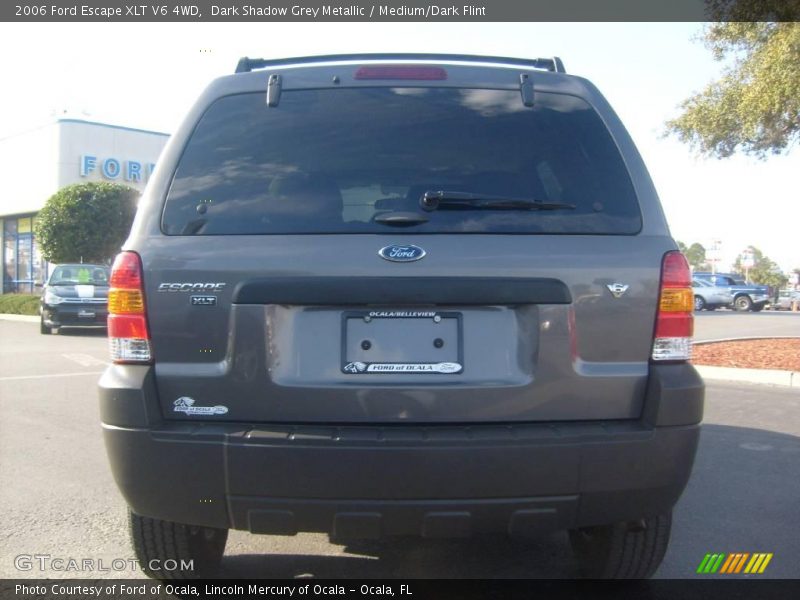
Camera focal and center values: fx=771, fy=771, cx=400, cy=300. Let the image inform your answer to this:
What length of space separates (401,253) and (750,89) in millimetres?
10260

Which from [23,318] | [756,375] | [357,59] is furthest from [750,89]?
[23,318]

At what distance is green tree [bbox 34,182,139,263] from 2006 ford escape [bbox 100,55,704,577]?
28.6 meters

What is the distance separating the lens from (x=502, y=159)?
2.88 m

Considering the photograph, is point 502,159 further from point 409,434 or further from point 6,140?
point 6,140

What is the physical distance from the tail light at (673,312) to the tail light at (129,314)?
1810mm

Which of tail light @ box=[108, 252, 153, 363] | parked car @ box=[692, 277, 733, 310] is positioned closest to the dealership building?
parked car @ box=[692, 277, 733, 310]

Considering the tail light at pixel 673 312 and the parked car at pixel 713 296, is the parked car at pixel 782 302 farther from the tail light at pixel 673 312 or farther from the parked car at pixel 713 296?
the tail light at pixel 673 312

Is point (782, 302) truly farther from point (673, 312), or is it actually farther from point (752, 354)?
point (673, 312)

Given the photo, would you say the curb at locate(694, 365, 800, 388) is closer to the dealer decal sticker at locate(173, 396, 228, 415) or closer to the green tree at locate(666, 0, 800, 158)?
the green tree at locate(666, 0, 800, 158)

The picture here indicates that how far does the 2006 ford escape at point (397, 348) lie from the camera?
8.44ft

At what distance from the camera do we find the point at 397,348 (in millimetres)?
2674

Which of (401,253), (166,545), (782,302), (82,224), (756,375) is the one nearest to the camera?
(401,253)

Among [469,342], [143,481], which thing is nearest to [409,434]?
[469,342]

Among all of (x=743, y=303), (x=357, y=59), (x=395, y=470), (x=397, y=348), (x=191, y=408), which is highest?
(x=357, y=59)
